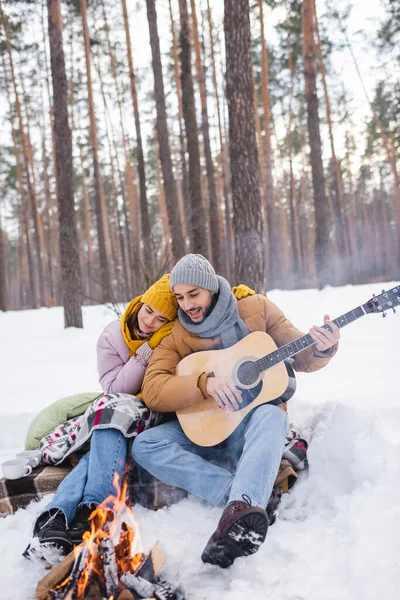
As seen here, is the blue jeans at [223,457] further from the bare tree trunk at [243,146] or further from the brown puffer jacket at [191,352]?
the bare tree trunk at [243,146]

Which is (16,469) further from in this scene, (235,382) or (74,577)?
(235,382)

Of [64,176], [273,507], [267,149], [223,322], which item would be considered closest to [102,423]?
[223,322]

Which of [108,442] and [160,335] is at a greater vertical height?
[160,335]

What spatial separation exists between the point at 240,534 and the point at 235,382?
32.5 inches

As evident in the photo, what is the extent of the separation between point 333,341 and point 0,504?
6.75ft

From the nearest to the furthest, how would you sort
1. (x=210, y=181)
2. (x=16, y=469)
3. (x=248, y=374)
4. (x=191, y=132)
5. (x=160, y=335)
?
(x=248, y=374), (x=16, y=469), (x=160, y=335), (x=191, y=132), (x=210, y=181)

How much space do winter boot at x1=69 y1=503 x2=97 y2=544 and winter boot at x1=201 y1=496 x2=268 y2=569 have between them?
643mm

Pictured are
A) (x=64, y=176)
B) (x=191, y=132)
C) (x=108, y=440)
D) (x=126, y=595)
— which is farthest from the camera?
Answer: (x=191, y=132)

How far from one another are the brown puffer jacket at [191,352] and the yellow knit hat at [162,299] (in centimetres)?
8

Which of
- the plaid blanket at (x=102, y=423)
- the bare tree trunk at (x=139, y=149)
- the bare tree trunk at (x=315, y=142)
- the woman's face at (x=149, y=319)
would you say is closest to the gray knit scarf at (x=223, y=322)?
the woman's face at (x=149, y=319)

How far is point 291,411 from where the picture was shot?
11.1 ft

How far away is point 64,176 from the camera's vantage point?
9.59 metres

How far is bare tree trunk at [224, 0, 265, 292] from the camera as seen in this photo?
17.9 ft

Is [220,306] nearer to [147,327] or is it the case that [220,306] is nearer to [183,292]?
[183,292]
